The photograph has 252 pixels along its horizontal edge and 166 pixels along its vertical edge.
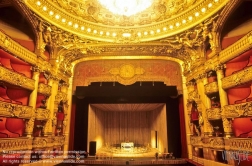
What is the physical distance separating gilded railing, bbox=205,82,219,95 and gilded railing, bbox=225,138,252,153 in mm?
1959

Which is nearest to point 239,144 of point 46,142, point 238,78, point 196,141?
point 238,78

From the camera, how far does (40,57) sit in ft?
24.8

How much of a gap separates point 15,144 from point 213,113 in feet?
24.5

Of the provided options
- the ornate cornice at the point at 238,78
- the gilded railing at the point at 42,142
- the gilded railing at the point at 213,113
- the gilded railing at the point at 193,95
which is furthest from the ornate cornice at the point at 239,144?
the gilded railing at the point at 42,142

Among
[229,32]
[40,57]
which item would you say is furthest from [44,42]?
[229,32]

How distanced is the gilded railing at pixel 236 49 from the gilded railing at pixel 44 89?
24.8ft

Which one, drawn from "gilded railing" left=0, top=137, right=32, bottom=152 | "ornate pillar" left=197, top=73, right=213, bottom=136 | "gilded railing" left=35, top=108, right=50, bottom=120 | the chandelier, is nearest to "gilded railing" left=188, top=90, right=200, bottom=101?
"ornate pillar" left=197, top=73, right=213, bottom=136

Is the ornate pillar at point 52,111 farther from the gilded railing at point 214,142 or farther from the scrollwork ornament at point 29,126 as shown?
the gilded railing at point 214,142

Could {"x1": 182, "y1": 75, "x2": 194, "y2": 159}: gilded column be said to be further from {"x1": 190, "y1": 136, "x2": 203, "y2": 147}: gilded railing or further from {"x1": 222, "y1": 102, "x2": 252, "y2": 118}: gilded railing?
{"x1": 222, "y1": 102, "x2": 252, "y2": 118}: gilded railing

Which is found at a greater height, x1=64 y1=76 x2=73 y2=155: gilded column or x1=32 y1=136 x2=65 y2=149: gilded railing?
x1=64 y1=76 x2=73 y2=155: gilded column

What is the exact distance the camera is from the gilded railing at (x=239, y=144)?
5.29 m

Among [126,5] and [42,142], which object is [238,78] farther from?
[42,142]

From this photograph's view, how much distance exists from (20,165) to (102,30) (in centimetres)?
658

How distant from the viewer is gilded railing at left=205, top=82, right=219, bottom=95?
7043 mm
